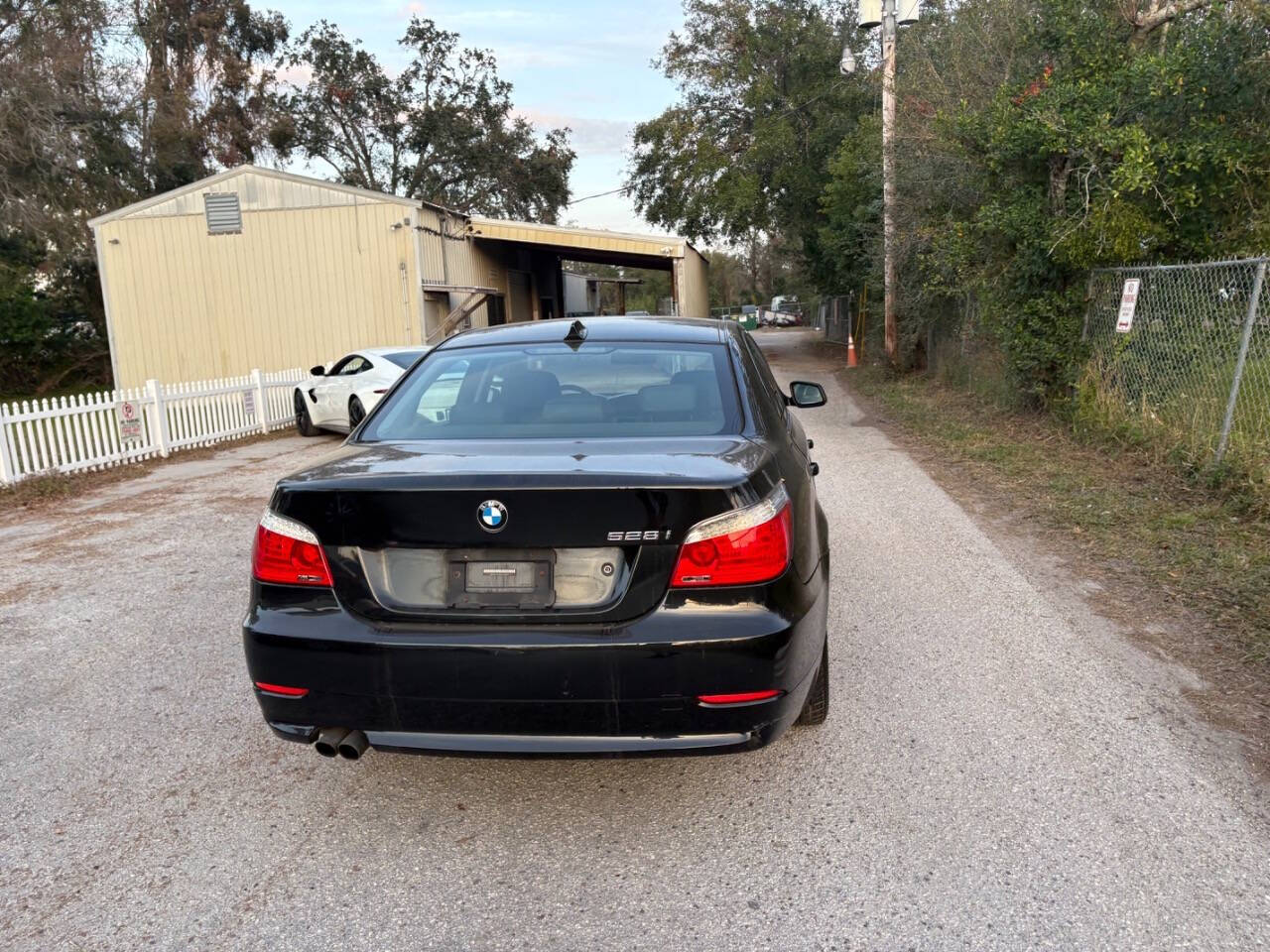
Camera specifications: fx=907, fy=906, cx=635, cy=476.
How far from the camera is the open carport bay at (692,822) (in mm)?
2535

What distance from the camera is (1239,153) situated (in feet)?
27.5

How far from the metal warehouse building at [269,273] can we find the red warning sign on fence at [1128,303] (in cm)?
1319

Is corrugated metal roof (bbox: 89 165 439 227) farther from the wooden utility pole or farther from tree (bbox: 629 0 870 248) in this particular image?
tree (bbox: 629 0 870 248)

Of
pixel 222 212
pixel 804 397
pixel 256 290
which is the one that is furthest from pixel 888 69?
pixel 804 397

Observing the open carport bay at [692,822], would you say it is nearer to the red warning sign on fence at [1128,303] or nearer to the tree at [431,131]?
the red warning sign on fence at [1128,303]

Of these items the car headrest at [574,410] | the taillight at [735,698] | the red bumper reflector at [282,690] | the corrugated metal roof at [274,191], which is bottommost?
the red bumper reflector at [282,690]

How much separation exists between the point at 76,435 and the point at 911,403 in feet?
39.8

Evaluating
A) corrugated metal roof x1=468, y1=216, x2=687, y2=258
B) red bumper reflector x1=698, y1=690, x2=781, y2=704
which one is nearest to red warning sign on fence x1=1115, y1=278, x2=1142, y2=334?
red bumper reflector x1=698, y1=690, x2=781, y2=704

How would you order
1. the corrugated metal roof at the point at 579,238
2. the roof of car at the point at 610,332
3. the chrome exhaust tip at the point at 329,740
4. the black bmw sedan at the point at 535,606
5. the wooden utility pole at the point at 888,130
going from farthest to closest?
the corrugated metal roof at the point at 579,238
the wooden utility pole at the point at 888,130
the roof of car at the point at 610,332
the chrome exhaust tip at the point at 329,740
the black bmw sedan at the point at 535,606

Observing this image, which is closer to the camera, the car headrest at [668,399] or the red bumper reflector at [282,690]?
the red bumper reflector at [282,690]

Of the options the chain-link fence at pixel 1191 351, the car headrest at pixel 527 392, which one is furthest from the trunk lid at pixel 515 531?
the chain-link fence at pixel 1191 351

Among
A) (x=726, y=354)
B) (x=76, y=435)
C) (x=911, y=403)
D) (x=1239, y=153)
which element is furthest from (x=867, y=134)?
(x=726, y=354)

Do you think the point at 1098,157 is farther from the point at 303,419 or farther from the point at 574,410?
the point at 303,419

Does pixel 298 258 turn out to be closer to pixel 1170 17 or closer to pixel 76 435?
pixel 76 435
